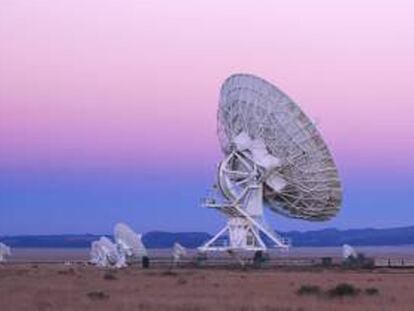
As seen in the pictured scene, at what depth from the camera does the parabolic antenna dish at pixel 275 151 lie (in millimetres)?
70188

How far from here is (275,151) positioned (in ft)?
245

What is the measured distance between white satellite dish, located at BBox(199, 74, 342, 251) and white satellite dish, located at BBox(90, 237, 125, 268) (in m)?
7.58

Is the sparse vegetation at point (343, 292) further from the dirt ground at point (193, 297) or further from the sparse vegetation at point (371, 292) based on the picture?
the sparse vegetation at point (371, 292)

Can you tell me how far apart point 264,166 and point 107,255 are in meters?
18.7

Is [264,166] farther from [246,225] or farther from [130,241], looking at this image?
[130,241]

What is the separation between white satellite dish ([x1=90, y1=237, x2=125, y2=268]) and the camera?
86.5m

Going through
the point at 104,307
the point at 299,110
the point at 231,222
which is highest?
the point at 299,110

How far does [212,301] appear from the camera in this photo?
115 feet

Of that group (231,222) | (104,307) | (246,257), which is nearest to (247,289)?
(104,307)

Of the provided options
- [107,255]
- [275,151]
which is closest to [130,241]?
[107,255]

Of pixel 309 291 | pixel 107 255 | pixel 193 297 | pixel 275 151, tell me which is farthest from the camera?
pixel 107 255

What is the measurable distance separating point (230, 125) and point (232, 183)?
5.09m

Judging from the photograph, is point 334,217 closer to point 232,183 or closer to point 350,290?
point 232,183

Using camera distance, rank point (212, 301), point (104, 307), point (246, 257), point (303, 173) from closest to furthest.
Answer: point (104, 307), point (212, 301), point (303, 173), point (246, 257)
